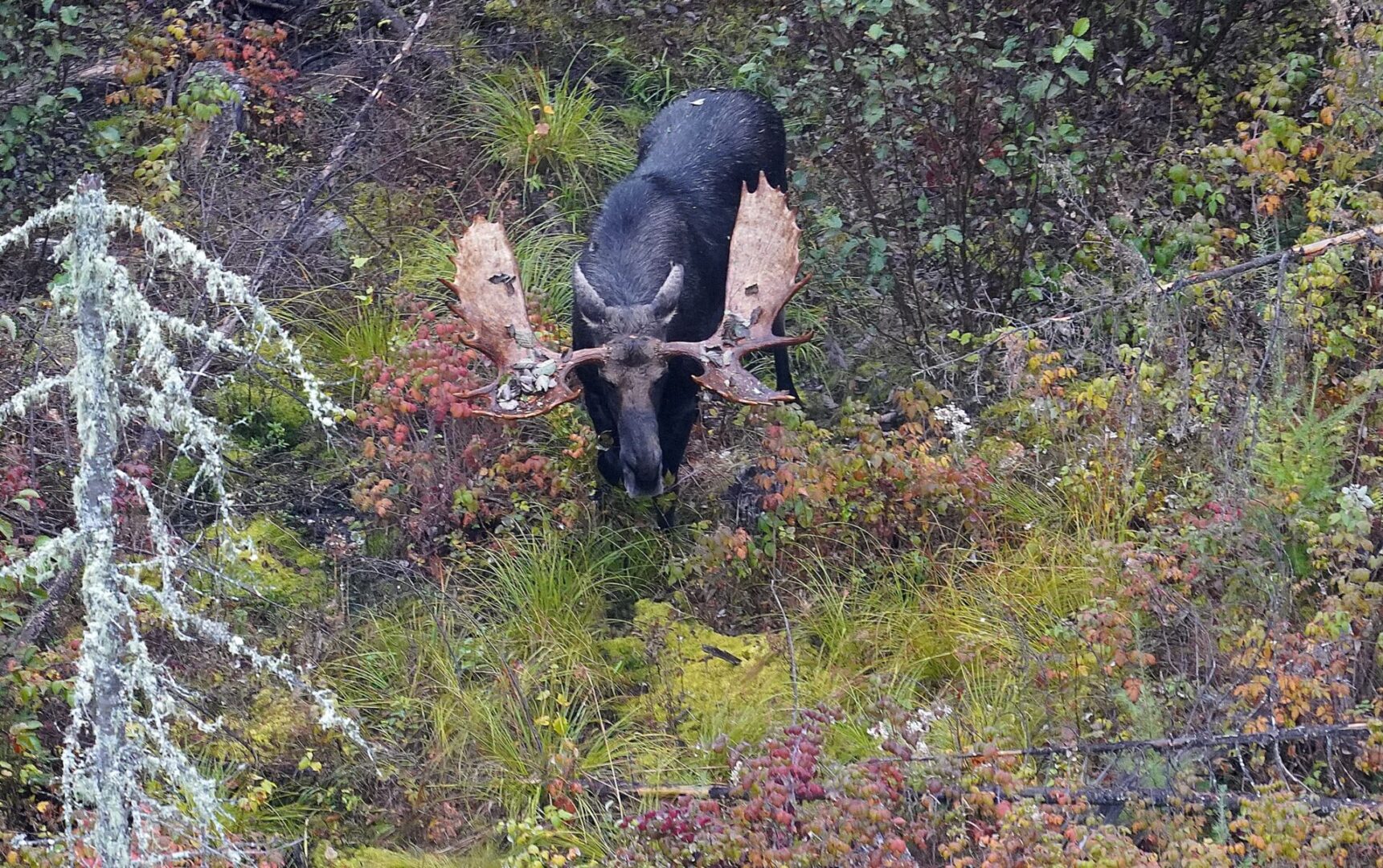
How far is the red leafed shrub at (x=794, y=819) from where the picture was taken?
4480mm

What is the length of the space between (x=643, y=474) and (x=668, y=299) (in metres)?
0.81

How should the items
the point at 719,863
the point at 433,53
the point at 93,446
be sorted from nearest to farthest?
the point at 93,446 → the point at 719,863 → the point at 433,53

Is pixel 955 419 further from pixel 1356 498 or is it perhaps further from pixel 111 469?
pixel 111 469

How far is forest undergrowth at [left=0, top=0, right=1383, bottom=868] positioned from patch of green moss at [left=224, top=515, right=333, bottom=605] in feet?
0.07

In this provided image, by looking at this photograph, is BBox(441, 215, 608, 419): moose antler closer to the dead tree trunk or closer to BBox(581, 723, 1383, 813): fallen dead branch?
BBox(581, 723, 1383, 813): fallen dead branch

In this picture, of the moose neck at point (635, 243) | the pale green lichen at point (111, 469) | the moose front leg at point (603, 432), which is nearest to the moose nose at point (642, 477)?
the moose front leg at point (603, 432)

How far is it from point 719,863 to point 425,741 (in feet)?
5.70

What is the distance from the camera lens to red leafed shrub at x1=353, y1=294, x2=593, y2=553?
7.04 meters

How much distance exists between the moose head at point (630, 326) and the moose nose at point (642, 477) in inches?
3.5

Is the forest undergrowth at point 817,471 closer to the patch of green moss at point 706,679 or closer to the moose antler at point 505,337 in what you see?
the patch of green moss at point 706,679

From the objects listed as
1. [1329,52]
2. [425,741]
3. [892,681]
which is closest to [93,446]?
[425,741]

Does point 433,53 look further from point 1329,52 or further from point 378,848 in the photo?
point 378,848

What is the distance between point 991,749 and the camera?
4.77 metres

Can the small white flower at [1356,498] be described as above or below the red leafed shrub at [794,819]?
above
